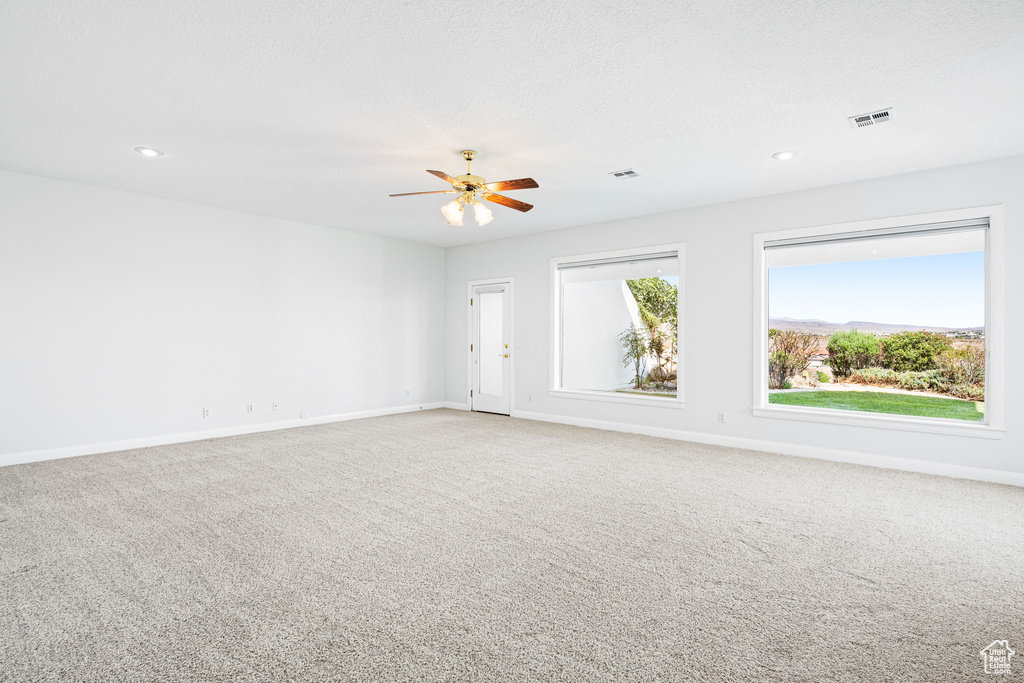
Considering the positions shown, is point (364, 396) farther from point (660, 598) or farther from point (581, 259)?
point (660, 598)

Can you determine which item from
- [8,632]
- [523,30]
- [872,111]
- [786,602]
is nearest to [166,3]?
[523,30]

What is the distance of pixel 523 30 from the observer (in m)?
2.53

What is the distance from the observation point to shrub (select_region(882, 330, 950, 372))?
18.6 ft

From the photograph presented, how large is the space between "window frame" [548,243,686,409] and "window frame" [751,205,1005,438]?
0.83 metres

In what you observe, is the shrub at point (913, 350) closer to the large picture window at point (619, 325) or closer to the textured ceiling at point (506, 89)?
the textured ceiling at point (506, 89)

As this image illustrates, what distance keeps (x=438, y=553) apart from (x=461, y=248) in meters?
6.22

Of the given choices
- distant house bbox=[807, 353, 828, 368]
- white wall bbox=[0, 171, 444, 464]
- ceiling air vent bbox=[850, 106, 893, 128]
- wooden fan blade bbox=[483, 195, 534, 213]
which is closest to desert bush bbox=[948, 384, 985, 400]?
distant house bbox=[807, 353, 828, 368]

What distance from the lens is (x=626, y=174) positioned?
471cm

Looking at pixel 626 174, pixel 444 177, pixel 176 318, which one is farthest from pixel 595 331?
pixel 176 318

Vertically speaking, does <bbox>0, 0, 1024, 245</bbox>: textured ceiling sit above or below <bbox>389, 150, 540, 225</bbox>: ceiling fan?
above

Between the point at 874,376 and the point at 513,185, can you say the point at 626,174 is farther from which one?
the point at 874,376

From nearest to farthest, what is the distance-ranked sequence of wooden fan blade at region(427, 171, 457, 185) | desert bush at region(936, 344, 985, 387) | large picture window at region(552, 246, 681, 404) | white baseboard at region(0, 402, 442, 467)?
wooden fan blade at region(427, 171, 457, 185), white baseboard at region(0, 402, 442, 467), desert bush at region(936, 344, 985, 387), large picture window at region(552, 246, 681, 404)

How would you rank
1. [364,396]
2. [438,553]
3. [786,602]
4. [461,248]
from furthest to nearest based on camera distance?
[461,248], [364,396], [438,553], [786,602]

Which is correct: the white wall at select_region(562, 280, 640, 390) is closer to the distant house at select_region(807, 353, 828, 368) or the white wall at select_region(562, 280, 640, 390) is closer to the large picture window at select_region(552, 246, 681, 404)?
the large picture window at select_region(552, 246, 681, 404)
